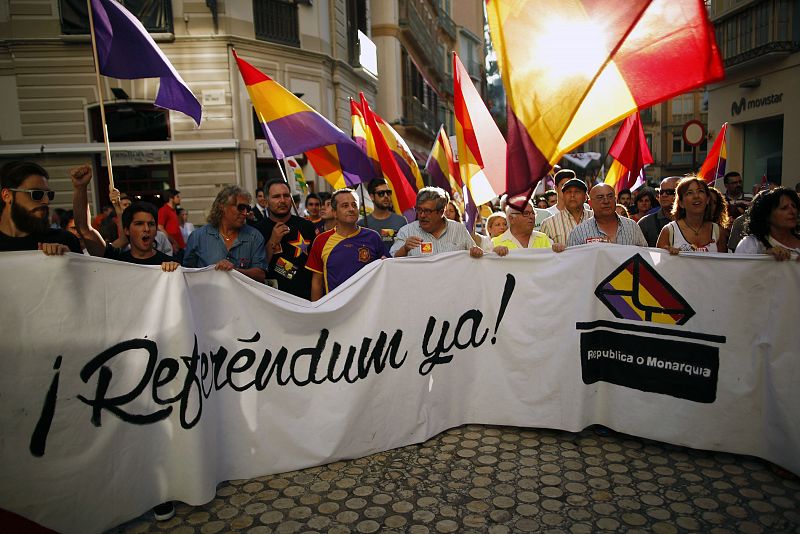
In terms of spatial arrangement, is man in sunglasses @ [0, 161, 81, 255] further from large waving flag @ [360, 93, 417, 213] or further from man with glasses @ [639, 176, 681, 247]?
man with glasses @ [639, 176, 681, 247]

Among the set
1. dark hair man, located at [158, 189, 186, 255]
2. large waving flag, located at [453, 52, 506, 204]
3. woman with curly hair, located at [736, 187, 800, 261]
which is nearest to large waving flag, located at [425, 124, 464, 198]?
large waving flag, located at [453, 52, 506, 204]

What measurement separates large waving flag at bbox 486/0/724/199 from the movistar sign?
1525cm

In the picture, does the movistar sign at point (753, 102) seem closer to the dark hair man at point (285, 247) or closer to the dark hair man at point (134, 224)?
the dark hair man at point (285, 247)

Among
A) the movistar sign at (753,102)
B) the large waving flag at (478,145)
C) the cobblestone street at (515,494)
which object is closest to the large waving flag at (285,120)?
the large waving flag at (478,145)

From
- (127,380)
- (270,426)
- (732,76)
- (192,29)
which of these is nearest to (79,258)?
(127,380)

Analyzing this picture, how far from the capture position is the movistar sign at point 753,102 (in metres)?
15.9

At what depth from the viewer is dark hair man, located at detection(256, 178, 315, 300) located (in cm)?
477

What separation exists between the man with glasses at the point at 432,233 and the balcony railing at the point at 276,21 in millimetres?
13010

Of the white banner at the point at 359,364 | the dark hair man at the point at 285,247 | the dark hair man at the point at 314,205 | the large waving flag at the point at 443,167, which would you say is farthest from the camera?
the large waving flag at the point at 443,167

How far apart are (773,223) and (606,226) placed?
3.65 ft

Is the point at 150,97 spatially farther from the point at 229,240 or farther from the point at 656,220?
the point at 656,220

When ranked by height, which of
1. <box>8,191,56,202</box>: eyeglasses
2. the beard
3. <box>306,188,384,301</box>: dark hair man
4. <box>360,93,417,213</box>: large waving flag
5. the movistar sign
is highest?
the movistar sign

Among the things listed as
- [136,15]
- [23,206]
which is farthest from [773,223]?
[136,15]

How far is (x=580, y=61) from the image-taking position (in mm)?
3457
